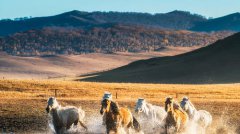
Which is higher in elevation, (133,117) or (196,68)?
(133,117)

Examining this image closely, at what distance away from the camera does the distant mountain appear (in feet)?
359

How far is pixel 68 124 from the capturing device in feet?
85.4

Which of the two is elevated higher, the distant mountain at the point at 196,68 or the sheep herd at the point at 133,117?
the sheep herd at the point at 133,117

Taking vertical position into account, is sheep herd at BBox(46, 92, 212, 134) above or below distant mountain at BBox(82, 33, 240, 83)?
above

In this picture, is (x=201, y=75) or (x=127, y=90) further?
(x=201, y=75)

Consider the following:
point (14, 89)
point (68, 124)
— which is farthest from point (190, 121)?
point (14, 89)

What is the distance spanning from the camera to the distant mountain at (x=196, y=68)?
109m

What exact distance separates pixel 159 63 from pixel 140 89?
86093 mm

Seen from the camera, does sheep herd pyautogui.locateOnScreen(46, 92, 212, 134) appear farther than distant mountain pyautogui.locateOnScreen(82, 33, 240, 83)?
No

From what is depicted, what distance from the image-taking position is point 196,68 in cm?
12312

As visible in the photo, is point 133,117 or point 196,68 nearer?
point 133,117

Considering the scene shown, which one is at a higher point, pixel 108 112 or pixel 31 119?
pixel 108 112

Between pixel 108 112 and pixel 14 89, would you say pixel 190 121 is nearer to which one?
pixel 108 112

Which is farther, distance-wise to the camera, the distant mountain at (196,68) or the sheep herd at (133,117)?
the distant mountain at (196,68)
